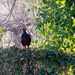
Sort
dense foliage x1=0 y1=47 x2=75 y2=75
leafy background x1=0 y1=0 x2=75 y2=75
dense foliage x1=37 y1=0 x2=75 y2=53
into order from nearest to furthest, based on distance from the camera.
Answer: dense foliage x1=37 y1=0 x2=75 y2=53 < leafy background x1=0 y1=0 x2=75 y2=75 < dense foliage x1=0 y1=47 x2=75 y2=75

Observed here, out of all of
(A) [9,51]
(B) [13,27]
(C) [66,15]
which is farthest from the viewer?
(B) [13,27]

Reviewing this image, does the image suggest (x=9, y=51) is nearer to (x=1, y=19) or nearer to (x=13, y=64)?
(x=13, y=64)

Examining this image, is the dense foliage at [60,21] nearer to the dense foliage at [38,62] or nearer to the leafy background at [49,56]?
the leafy background at [49,56]

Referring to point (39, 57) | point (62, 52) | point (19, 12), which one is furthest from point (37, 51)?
point (19, 12)

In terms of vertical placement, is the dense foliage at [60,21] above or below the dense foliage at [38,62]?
above

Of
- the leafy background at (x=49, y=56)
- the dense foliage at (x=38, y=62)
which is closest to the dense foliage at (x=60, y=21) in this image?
the leafy background at (x=49, y=56)

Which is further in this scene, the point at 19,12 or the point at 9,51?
the point at 19,12

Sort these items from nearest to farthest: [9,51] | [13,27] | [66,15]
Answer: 1. [66,15]
2. [9,51]
3. [13,27]

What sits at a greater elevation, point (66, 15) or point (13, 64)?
point (66, 15)

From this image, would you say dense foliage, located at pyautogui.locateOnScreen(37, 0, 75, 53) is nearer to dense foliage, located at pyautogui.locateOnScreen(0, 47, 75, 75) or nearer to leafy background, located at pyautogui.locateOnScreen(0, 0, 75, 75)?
leafy background, located at pyautogui.locateOnScreen(0, 0, 75, 75)

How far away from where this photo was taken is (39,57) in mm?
5453

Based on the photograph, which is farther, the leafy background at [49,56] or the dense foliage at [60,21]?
the leafy background at [49,56]

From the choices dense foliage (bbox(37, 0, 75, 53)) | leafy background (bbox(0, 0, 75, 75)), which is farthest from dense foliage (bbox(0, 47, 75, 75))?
dense foliage (bbox(37, 0, 75, 53))

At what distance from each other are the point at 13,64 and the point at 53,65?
0.78 m
